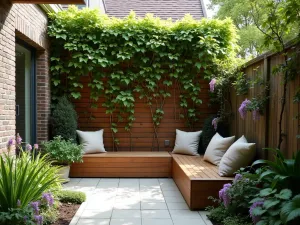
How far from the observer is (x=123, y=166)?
592 centimetres

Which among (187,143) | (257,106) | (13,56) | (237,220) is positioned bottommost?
(237,220)

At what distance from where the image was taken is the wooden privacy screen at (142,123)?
261 inches

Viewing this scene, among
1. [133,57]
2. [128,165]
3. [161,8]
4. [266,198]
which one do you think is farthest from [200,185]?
[161,8]

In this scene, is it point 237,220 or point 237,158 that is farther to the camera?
point 237,158

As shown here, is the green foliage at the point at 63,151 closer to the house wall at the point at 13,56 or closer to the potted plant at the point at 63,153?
the potted plant at the point at 63,153

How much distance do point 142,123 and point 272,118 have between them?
3.22 metres

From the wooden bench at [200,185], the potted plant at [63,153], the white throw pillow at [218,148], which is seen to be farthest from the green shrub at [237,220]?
the potted plant at [63,153]

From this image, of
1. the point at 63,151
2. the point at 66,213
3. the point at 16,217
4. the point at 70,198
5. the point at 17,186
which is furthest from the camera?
the point at 63,151

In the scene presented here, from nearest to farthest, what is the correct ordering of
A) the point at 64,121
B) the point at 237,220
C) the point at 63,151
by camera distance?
the point at 237,220
the point at 63,151
the point at 64,121

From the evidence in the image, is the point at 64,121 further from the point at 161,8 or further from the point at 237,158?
the point at 161,8

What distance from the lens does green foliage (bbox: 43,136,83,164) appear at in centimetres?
533

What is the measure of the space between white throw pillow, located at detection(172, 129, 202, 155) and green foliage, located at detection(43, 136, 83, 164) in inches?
74.3

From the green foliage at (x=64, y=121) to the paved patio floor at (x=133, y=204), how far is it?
2.82ft

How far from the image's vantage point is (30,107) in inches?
219
